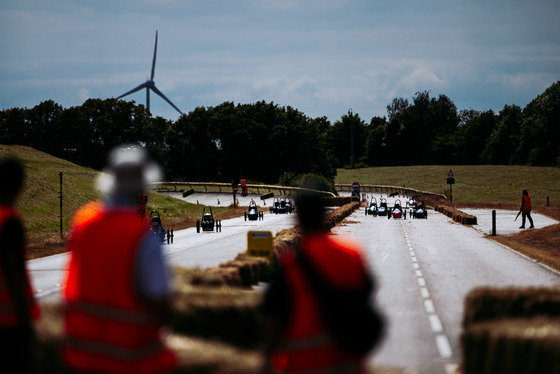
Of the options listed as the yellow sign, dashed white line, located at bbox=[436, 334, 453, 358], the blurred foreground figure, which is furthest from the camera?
the yellow sign

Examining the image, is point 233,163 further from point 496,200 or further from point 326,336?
point 326,336

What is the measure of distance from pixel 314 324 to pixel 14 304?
214 centimetres

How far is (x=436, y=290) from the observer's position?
50.4 feet

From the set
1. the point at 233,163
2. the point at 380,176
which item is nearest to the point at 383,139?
the point at 380,176

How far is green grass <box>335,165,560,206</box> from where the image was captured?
101781 millimetres

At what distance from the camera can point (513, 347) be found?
6277mm

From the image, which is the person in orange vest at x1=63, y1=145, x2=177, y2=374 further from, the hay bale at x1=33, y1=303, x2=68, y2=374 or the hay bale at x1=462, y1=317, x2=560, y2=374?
the hay bale at x1=462, y1=317, x2=560, y2=374

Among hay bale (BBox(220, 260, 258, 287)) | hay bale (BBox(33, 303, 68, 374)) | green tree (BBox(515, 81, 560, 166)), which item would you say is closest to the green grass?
green tree (BBox(515, 81, 560, 166))

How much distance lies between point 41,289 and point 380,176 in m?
131

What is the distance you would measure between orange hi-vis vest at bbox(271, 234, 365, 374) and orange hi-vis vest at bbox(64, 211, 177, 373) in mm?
734

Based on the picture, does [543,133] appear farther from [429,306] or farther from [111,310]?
[111,310]

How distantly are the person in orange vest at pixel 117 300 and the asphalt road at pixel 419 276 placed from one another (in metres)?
3.86

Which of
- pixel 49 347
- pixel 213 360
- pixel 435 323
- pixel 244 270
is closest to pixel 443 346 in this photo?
pixel 435 323

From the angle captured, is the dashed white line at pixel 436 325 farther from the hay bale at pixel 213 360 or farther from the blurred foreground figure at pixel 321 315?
the blurred foreground figure at pixel 321 315
